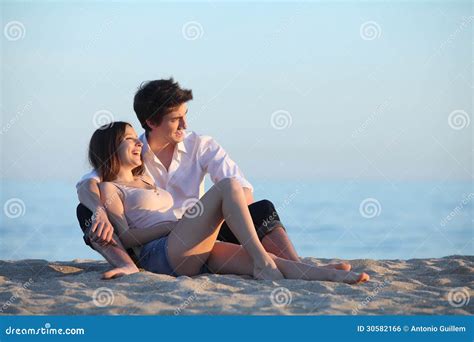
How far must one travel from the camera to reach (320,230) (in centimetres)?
1182

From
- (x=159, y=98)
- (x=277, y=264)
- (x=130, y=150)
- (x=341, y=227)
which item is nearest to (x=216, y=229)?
(x=277, y=264)

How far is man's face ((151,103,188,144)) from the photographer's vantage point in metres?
4.76

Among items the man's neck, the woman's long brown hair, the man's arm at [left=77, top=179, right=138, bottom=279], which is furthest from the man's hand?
the man's neck

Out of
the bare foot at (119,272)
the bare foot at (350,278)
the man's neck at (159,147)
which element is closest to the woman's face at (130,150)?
the man's neck at (159,147)

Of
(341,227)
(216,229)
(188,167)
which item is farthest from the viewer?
(341,227)

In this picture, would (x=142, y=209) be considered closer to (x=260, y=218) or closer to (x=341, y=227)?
(x=260, y=218)

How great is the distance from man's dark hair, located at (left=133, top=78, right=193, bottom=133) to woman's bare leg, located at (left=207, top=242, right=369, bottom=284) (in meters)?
0.88

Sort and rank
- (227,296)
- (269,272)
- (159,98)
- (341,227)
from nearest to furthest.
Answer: (227,296) < (269,272) < (159,98) < (341,227)

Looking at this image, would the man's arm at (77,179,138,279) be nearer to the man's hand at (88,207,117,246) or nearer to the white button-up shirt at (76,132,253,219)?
the man's hand at (88,207,117,246)

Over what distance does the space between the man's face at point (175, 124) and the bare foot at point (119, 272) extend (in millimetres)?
862

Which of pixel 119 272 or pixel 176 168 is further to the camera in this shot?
pixel 176 168

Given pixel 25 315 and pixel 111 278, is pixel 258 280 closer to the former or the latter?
pixel 111 278

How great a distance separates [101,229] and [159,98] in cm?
91

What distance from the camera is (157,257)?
4.40 metres
